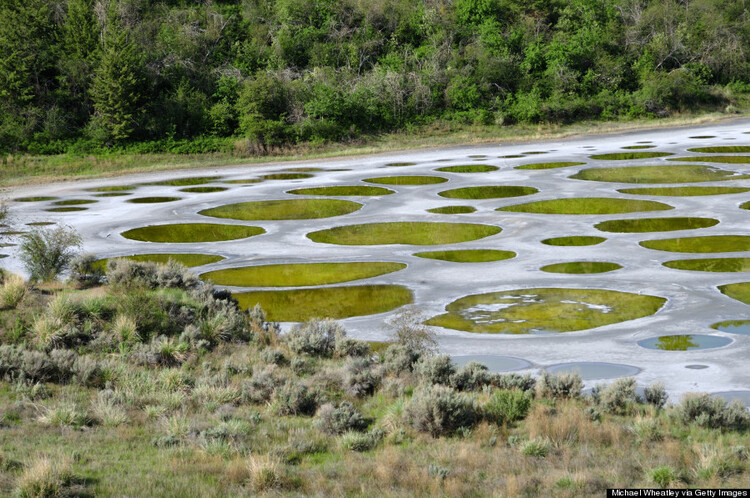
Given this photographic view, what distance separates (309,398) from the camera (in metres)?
11.8

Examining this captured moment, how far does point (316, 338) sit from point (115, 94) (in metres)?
44.8

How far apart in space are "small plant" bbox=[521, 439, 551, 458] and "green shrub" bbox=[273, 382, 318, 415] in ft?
11.2

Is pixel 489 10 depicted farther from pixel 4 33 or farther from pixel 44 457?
pixel 44 457

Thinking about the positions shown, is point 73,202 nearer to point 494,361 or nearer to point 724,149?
point 494,361

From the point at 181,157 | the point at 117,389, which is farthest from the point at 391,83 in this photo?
the point at 117,389

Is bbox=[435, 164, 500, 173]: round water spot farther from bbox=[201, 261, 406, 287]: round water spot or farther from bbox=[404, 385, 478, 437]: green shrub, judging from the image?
bbox=[404, 385, 478, 437]: green shrub

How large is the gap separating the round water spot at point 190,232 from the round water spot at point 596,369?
15737 millimetres

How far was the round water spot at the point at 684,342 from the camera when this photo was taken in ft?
47.5

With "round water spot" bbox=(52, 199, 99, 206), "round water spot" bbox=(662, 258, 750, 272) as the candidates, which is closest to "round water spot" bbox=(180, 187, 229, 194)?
"round water spot" bbox=(52, 199, 99, 206)

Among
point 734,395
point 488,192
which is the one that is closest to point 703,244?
point 734,395

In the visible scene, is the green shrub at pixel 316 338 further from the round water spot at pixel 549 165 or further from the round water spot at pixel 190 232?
the round water spot at pixel 549 165

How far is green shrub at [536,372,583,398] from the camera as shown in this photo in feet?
38.5

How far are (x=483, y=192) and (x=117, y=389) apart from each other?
2511 cm

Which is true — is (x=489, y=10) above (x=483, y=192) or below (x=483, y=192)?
above
